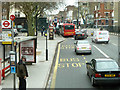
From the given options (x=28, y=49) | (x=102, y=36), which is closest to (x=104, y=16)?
(x=102, y=36)

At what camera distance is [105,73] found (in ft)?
43.7

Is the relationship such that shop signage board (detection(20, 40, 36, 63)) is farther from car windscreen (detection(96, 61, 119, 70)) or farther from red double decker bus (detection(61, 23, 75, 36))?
red double decker bus (detection(61, 23, 75, 36))

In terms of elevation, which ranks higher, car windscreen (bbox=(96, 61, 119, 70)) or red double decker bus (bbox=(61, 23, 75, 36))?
red double decker bus (bbox=(61, 23, 75, 36))

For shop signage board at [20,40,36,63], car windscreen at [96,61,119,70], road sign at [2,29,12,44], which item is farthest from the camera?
shop signage board at [20,40,36,63]

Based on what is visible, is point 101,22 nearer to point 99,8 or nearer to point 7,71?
point 99,8

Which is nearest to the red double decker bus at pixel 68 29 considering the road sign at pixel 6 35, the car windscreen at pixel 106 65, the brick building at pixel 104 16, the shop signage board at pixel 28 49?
the shop signage board at pixel 28 49

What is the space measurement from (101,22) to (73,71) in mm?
92447

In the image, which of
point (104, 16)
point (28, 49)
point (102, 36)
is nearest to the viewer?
point (28, 49)

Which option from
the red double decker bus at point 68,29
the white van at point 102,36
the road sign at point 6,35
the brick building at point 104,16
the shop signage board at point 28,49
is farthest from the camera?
the brick building at point 104,16

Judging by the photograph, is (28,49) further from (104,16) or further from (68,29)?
(104,16)

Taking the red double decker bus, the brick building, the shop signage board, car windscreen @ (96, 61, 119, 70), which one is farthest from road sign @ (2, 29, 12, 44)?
the brick building

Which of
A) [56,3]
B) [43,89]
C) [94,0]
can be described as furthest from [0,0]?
[94,0]

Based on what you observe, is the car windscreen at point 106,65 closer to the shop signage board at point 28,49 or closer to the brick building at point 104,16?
the shop signage board at point 28,49

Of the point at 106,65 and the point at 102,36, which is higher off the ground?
the point at 102,36
